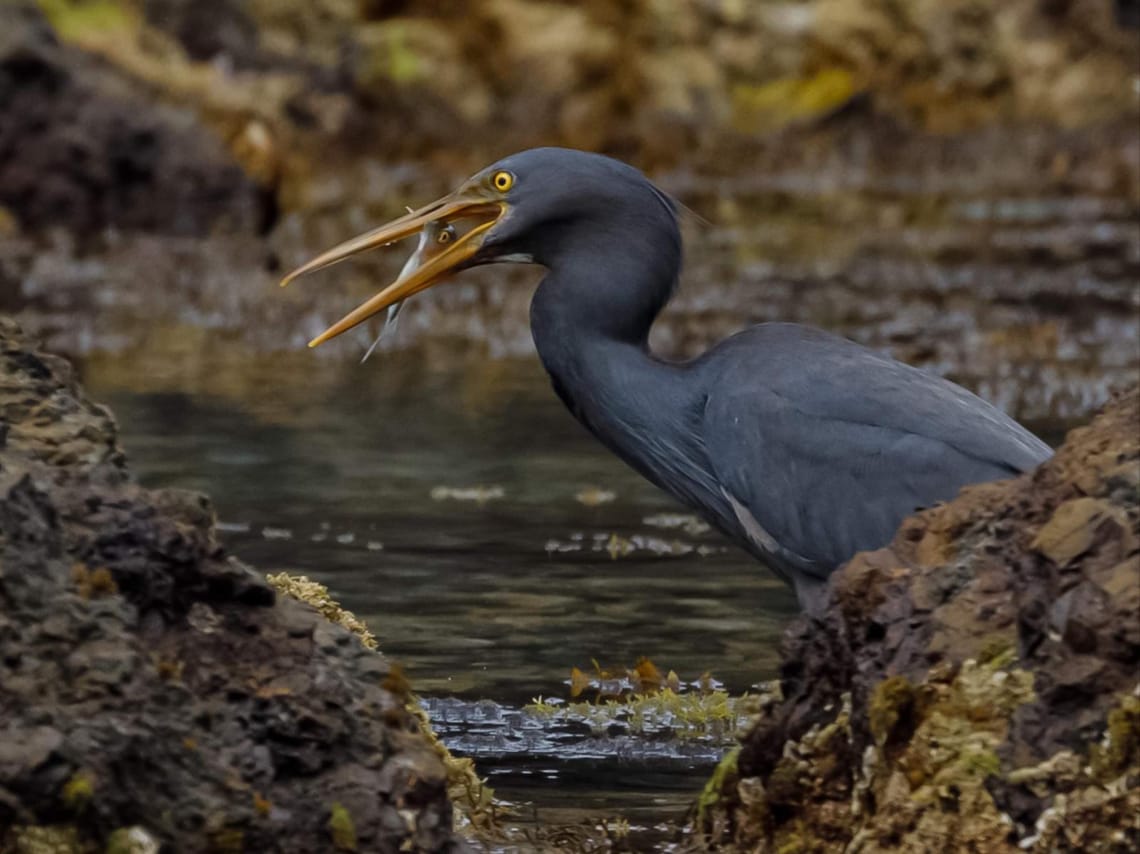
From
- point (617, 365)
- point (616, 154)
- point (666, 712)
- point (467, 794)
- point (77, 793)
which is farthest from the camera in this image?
point (616, 154)

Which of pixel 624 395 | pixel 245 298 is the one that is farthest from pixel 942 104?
pixel 624 395

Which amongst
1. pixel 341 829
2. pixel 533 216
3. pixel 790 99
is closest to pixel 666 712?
pixel 533 216

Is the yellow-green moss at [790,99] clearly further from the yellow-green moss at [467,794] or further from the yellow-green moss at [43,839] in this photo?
the yellow-green moss at [43,839]

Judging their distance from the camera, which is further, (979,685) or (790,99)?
(790,99)

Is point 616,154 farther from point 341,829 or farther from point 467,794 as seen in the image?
point 341,829

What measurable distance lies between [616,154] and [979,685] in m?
22.4

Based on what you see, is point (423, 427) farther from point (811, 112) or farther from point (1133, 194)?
point (811, 112)

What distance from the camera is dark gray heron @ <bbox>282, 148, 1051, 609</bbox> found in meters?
6.16

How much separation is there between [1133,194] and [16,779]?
843 inches

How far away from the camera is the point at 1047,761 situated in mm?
3803

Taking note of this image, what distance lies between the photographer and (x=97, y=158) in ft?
61.4

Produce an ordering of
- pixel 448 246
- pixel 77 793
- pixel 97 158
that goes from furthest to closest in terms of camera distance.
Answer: pixel 97 158, pixel 448 246, pixel 77 793

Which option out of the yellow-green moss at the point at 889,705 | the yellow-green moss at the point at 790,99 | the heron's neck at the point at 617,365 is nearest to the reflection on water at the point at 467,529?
the heron's neck at the point at 617,365

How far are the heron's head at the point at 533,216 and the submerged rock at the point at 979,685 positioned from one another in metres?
2.52
